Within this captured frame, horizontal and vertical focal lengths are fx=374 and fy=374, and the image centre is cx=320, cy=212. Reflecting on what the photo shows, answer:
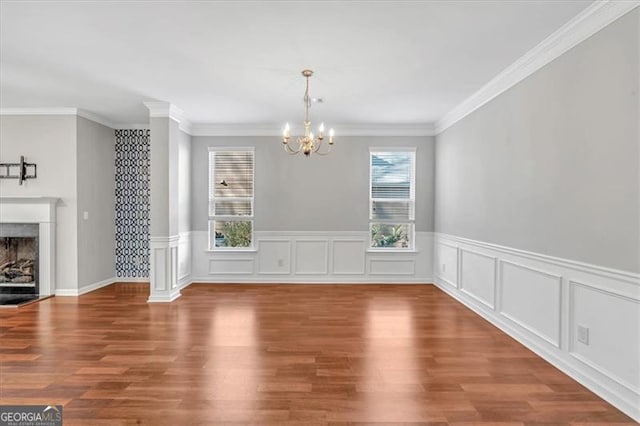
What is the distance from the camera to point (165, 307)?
16.5ft

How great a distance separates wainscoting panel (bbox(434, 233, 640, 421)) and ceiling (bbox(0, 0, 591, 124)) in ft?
6.43

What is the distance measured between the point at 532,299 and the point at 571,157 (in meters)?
1.37

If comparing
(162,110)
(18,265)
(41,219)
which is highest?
(162,110)

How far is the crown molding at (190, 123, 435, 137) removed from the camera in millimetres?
6531

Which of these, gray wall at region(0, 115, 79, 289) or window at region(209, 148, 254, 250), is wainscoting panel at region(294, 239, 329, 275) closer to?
window at region(209, 148, 254, 250)

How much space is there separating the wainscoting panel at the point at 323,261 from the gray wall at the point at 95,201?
1425 mm

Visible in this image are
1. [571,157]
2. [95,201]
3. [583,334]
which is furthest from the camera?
[95,201]

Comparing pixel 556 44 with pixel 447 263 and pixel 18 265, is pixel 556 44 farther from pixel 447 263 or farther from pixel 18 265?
pixel 18 265

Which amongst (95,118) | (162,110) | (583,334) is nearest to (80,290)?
(95,118)

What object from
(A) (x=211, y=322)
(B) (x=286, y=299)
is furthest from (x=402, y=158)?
(A) (x=211, y=322)

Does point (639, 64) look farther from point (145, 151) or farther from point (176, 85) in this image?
point (145, 151)

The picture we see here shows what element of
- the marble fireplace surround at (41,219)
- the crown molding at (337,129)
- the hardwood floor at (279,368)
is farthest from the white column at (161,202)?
the marble fireplace surround at (41,219)

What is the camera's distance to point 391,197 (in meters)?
6.70

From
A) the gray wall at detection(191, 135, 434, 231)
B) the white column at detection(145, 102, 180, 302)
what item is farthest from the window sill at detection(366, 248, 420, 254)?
the white column at detection(145, 102, 180, 302)
